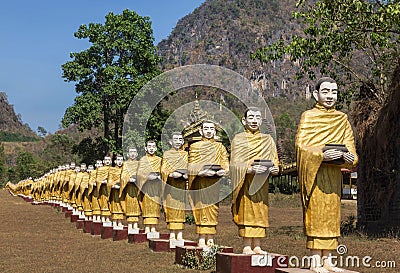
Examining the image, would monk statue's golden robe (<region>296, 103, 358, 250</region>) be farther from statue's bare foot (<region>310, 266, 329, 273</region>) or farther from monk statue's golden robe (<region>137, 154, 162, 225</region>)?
monk statue's golden robe (<region>137, 154, 162, 225</region>)

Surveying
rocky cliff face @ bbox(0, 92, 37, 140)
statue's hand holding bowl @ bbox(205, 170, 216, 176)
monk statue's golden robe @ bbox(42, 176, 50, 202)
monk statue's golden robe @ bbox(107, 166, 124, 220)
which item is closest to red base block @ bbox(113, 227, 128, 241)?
monk statue's golden robe @ bbox(107, 166, 124, 220)

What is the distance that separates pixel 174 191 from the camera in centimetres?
1161

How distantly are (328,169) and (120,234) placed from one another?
26.9 ft

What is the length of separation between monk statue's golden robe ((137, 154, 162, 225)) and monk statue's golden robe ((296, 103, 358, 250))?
5.91m

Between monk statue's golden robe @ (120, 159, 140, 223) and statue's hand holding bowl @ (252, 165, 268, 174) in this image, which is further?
monk statue's golden robe @ (120, 159, 140, 223)

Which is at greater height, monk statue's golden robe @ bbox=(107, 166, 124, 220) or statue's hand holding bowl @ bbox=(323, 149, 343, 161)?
statue's hand holding bowl @ bbox=(323, 149, 343, 161)

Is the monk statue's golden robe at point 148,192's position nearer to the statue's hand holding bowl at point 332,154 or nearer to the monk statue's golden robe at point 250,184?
the monk statue's golden robe at point 250,184

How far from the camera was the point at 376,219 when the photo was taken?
48.1ft

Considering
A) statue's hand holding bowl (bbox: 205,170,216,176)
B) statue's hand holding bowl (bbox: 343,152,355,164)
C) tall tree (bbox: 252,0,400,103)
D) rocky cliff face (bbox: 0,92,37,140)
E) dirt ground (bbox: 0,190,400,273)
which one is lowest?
dirt ground (bbox: 0,190,400,273)

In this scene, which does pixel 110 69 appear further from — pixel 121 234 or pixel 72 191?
pixel 121 234

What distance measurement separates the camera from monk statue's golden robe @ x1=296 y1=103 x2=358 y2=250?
23.5ft

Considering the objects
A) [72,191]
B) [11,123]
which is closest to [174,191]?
[72,191]

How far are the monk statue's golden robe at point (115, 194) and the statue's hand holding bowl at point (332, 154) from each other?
8760mm

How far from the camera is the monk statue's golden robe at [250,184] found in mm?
8242
